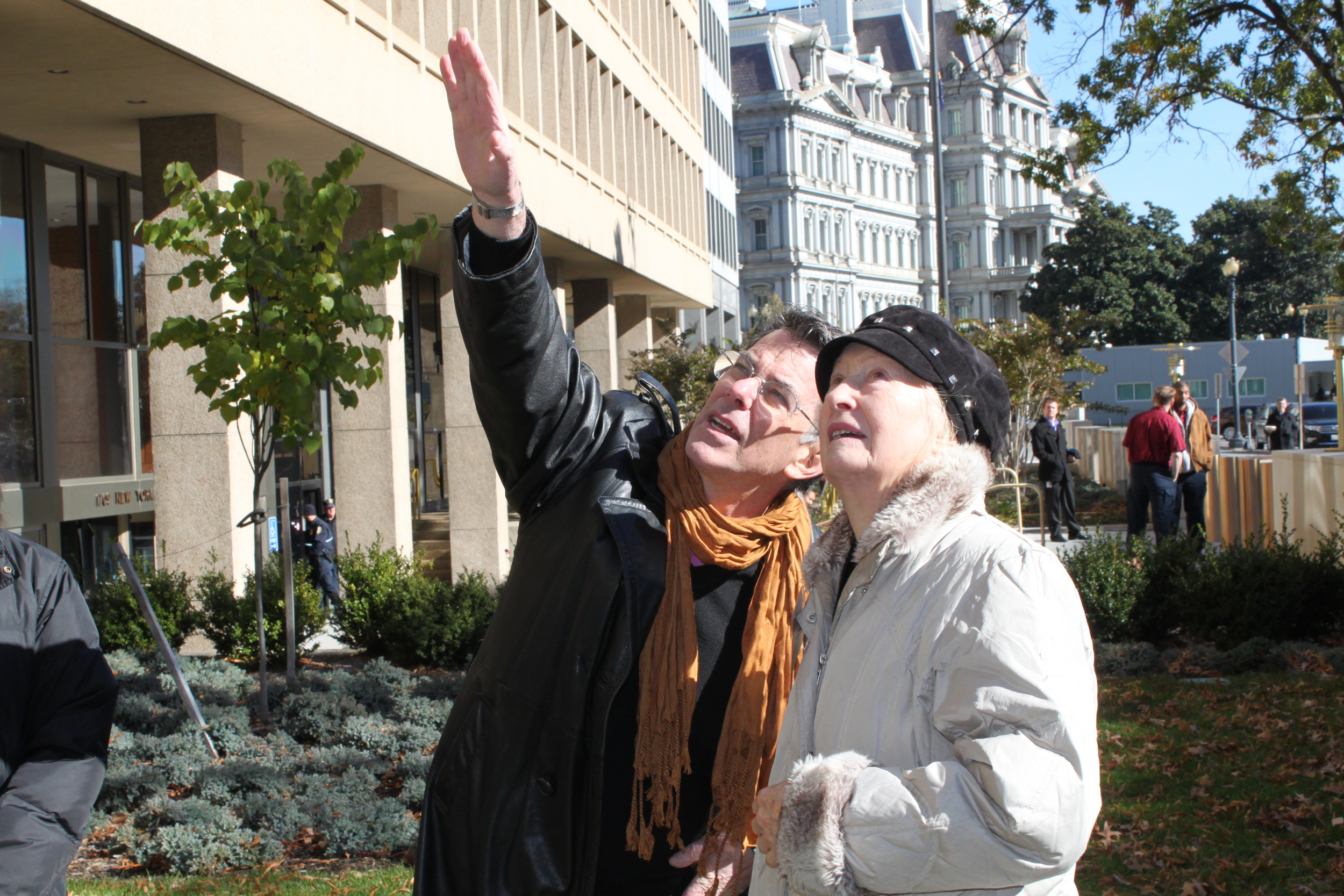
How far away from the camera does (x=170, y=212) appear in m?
10.9

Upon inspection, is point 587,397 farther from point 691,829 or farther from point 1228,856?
point 1228,856

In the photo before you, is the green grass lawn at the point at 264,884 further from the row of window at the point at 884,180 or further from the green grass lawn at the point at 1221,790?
the row of window at the point at 884,180

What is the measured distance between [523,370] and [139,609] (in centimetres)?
839

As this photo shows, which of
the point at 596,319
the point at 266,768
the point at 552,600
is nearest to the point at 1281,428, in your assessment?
the point at 596,319

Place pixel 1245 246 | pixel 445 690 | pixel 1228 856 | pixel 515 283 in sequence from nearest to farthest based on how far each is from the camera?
pixel 515 283
pixel 1228 856
pixel 445 690
pixel 1245 246

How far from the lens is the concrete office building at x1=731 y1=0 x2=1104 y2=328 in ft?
274

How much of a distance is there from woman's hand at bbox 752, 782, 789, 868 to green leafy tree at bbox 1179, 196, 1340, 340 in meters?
87.4

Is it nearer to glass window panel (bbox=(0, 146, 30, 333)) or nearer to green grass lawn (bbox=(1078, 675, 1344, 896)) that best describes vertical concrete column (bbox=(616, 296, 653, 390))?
glass window panel (bbox=(0, 146, 30, 333))

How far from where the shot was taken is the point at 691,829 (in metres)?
2.61

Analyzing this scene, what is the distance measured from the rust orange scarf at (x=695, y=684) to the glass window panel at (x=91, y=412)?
11.4 m

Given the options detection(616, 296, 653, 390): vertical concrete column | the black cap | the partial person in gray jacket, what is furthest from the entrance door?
the black cap

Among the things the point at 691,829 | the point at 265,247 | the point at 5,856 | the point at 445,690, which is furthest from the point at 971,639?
the point at 445,690

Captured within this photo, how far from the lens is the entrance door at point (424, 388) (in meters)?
21.6

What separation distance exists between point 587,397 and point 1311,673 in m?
7.98
